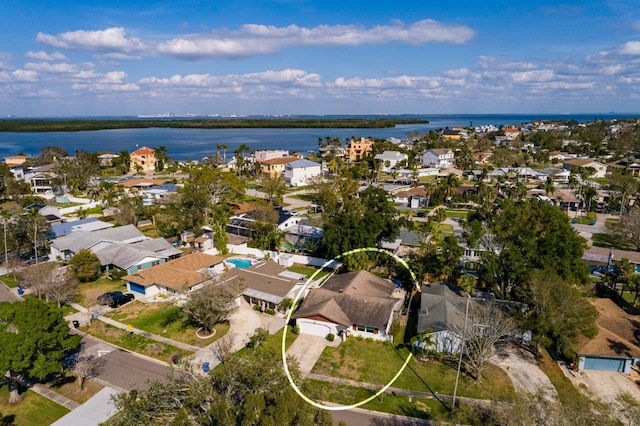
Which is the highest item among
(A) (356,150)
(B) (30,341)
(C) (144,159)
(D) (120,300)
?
(A) (356,150)

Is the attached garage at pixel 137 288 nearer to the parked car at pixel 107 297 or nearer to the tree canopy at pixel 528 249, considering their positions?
the parked car at pixel 107 297

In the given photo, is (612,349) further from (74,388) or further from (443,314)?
(74,388)

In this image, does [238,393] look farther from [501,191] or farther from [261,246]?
[501,191]

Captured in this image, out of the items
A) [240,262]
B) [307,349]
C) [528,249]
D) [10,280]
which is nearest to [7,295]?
[10,280]

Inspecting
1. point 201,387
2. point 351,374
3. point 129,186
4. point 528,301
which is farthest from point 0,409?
point 129,186

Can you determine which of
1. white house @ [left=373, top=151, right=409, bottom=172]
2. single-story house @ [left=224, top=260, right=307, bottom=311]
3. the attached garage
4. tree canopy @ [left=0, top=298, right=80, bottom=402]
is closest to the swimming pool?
single-story house @ [left=224, top=260, right=307, bottom=311]

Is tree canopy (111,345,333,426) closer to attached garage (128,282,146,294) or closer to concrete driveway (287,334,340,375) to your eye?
concrete driveway (287,334,340,375)

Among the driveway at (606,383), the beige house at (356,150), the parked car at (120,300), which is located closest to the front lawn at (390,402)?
the driveway at (606,383)
